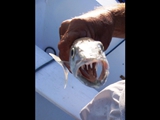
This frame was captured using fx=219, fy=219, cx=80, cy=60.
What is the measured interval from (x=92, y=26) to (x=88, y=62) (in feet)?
0.50

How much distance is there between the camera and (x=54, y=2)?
4.20ft

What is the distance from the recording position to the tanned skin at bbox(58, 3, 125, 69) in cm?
56

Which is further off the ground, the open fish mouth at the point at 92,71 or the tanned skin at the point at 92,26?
the tanned skin at the point at 92,26

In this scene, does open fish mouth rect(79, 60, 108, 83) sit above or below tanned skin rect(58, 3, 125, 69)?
below

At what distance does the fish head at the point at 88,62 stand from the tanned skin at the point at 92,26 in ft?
0.18

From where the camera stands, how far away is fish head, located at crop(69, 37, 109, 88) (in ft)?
1.51

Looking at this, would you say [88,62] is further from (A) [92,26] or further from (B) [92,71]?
(A) [92,26]

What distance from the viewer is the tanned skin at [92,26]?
56 cm

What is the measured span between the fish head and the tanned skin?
5 centimetres

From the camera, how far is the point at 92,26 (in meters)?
0.57

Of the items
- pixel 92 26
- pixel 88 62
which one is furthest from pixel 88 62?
pixel 92 26
